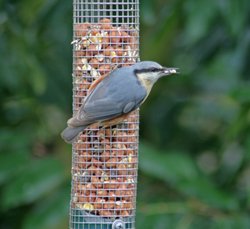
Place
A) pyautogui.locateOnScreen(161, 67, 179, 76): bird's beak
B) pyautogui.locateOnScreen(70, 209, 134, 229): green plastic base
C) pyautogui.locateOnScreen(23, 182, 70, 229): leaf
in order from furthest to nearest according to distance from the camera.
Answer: pyautogui.locateOnScreen(23, 182, 70, 229): leaf → pyautogui.locateOnScreen(70, 209, 134, 229): green plastic base → pyautogui.locateOnScreen(161, 67, 179, 76): bird's beak

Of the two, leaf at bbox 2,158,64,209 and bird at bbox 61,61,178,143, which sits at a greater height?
bird at bbox 61,61,178,143

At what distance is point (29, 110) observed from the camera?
29.5 feet

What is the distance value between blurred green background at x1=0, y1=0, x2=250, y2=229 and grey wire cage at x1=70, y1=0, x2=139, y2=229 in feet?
2.94

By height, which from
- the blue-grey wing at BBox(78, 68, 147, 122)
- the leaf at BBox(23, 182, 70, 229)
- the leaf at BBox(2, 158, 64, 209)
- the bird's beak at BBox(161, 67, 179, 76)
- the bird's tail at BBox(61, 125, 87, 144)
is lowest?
the leaf at BBox(23, 182, 70, 229)

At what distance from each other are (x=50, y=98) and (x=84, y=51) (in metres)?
2.27

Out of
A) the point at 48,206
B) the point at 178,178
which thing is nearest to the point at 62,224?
the point at 48,206

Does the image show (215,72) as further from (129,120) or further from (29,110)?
(129,120)

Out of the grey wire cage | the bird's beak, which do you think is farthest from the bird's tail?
the bird's beak

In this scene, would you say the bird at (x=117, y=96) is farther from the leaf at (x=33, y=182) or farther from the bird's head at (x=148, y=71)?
the leaf at (x=33, y=182)

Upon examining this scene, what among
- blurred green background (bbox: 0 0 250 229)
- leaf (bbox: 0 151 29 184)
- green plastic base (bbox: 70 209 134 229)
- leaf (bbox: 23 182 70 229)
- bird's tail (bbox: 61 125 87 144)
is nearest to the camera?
bird's tail (bbox: 61 125 87 144)

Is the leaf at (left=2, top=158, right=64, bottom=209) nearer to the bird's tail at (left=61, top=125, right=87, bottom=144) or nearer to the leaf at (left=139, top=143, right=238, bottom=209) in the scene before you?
the leaf at (left=139, top=143, right=238, bottom=209)

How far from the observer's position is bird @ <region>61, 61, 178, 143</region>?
621 centimetres

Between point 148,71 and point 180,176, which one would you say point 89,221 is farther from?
point 180,176

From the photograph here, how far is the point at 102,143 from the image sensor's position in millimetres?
6539
